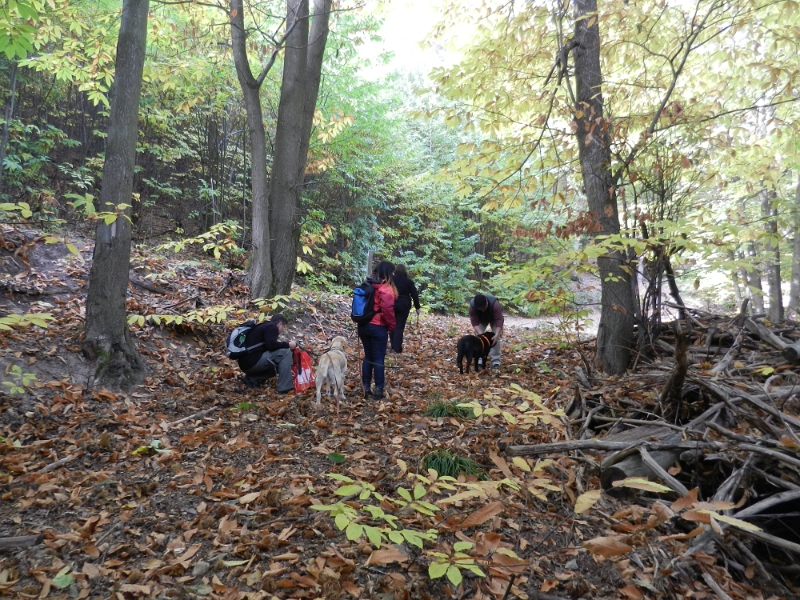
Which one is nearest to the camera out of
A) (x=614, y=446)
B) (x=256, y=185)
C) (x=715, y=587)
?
(x=715, y=587)

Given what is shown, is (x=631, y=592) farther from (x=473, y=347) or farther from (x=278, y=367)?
(x=473, y=347)

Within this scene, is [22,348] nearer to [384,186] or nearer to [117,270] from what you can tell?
[117,270]

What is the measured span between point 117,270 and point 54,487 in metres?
2.79

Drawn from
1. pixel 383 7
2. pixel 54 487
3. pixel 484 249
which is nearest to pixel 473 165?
pixel 54 487

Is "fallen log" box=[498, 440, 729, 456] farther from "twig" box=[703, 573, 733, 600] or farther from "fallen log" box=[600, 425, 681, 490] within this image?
"twig" box=[703, 573, 733, 600]

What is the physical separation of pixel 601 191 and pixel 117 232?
20.9ft

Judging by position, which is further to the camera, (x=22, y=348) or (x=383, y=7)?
(x=383, y=7)

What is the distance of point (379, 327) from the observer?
6016mm

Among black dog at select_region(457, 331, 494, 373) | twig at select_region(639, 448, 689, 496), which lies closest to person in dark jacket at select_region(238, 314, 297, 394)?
black dog at select_region(457, 331, 494, 373)

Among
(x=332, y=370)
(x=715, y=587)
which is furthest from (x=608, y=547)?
(x=332, y=370)

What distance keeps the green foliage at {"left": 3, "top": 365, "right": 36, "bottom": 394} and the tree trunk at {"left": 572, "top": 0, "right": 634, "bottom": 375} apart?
6.82m

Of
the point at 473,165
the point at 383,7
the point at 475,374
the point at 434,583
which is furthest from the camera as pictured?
the point at 383,7

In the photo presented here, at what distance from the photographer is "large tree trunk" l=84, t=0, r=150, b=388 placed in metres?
5.23

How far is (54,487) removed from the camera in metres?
3.30
